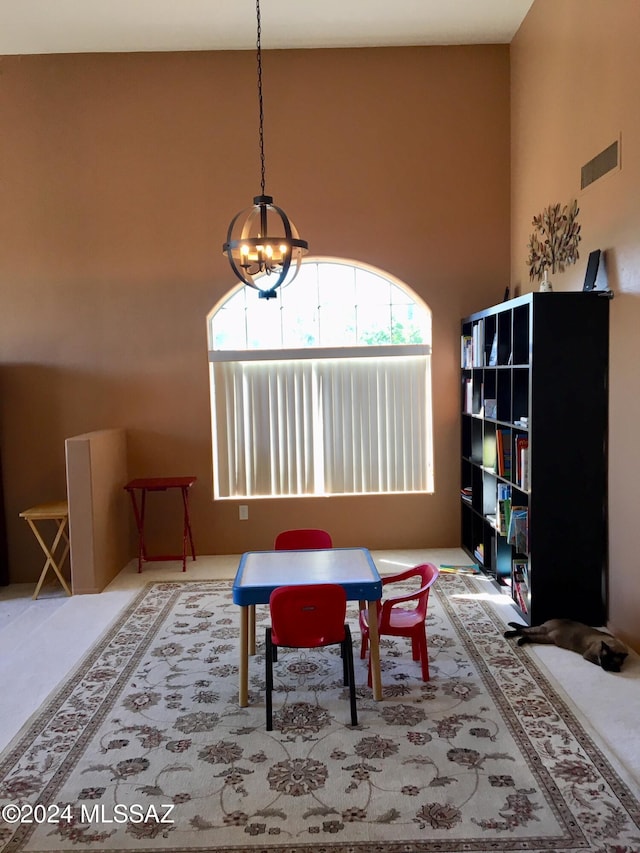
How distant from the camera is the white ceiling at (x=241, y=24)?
17.5ft

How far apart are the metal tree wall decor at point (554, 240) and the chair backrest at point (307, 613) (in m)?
3.03

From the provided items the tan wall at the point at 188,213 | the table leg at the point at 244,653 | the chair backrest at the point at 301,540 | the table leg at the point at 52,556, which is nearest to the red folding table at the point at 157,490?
the tan wall at the point at 188,213

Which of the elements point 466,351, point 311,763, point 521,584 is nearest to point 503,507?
point 521,584

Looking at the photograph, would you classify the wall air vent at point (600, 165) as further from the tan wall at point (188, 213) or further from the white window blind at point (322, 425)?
the white window blind at point (322, 425)

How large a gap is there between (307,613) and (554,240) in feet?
11.4

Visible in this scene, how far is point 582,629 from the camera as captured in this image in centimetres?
398

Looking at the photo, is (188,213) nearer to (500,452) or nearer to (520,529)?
(500,452)

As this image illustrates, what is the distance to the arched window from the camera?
249 inches

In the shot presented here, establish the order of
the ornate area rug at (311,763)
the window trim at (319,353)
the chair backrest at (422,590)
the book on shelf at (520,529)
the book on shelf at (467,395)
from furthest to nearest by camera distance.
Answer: the window trim at (319,353)
the book on shelf at (467,395)
the book on shelf at (520,529)
the chair backrest at (422,590)
the ornate area rug at (311,763)

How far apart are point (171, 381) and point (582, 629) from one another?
161 inches

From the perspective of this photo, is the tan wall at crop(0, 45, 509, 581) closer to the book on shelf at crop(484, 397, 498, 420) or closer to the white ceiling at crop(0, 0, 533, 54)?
the white ceiling at crop(0, 0, 533, 54)

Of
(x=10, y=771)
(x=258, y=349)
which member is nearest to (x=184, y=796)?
(x=10, y=771)

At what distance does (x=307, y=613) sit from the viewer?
3.15 m

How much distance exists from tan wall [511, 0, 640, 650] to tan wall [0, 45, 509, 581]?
1.16 meters
